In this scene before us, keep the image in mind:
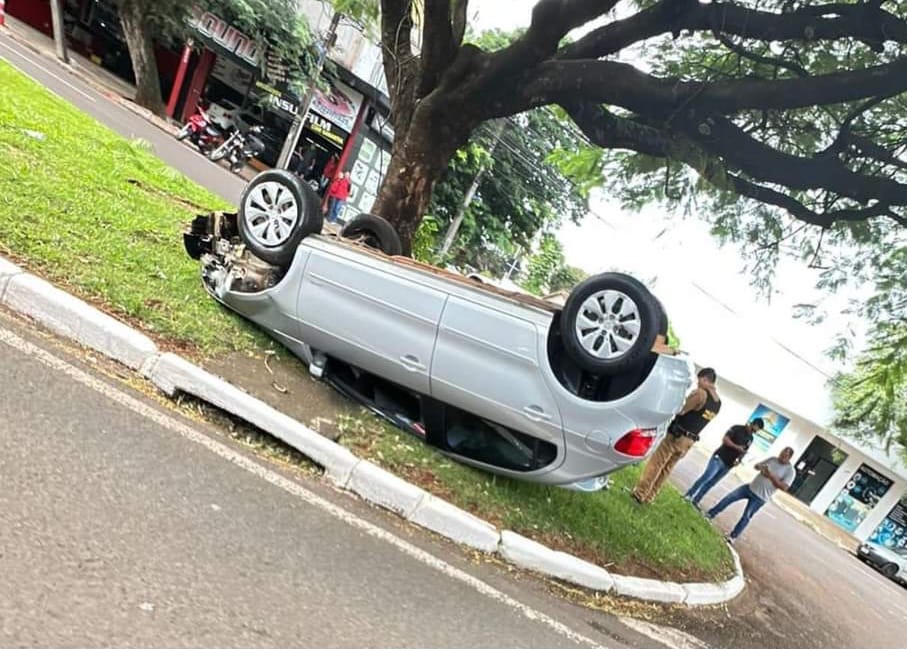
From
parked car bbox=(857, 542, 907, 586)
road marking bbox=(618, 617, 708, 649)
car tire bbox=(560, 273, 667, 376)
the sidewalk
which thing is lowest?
parked car bbox=(857, 542, 907, 586)

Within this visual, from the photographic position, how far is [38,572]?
2.44 metres

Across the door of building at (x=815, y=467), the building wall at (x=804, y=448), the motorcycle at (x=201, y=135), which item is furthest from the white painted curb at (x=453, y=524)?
the door of building at (x=815, y=467)

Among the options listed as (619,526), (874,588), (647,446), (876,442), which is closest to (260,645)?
(647,446)

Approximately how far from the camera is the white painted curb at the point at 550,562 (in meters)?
4.33

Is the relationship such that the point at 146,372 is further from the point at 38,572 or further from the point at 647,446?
the point at 647,446

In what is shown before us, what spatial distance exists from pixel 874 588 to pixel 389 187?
1246 centimetres

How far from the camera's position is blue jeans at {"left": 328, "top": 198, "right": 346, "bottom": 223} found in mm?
21484

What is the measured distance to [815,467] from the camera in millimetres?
25234

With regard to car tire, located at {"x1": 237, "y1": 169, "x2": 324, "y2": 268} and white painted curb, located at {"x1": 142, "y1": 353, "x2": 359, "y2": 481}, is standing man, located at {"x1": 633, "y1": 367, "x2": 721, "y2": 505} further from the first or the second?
car tire, located at {"x1": 237, "y1": 169, "x2": 324, "y2": 268}

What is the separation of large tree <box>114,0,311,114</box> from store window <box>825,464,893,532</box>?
23.6 m

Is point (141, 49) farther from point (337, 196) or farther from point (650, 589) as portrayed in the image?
point (650, 589)

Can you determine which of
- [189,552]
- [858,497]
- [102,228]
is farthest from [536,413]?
[858,497]

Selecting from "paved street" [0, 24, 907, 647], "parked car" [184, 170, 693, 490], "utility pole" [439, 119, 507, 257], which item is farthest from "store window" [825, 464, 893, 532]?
"parked car" [184, 170, 693, 490]

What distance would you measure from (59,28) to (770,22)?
69.4 ft
